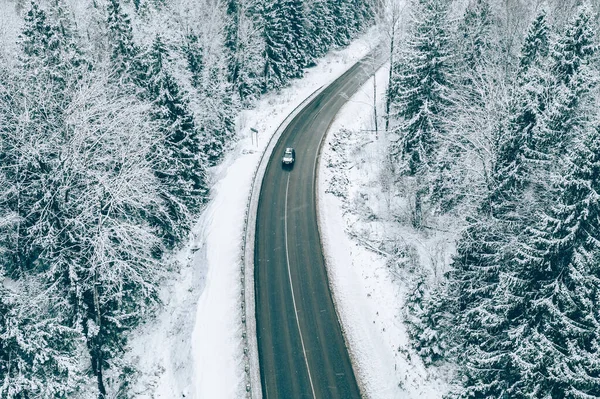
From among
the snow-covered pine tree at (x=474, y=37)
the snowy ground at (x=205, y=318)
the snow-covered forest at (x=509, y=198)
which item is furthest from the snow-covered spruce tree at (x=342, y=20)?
the snowy ground at (x=205, y=318)

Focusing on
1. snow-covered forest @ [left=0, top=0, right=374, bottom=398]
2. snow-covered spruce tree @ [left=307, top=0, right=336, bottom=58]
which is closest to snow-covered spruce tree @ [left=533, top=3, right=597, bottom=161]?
snow-covered forest @ [left=0, top=0, right=374, bottom=398]

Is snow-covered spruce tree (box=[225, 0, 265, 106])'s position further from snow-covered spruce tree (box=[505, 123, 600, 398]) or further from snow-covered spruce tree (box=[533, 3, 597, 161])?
snow-covered spruce tree (box=[505, 123, 600, 398])

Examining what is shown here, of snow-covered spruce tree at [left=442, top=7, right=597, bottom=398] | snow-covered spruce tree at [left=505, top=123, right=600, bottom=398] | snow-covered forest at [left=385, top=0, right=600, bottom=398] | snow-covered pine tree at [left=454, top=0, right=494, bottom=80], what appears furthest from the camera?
snow-covered pine tree at [left=454, top=0, right=494, bottom=80]

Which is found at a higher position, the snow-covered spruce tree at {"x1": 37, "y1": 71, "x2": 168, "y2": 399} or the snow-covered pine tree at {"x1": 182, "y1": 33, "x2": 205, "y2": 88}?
the snow-covered pine tree at {"x1": 182, "y1": 33, "x2": 205, "y2": 88}

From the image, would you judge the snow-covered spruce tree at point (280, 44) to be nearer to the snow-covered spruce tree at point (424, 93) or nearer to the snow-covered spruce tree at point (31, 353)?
the snow-covered spruce tree at point (424, 93)

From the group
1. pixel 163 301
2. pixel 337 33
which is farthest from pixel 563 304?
pixel 337 33

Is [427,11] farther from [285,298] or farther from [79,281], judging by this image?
[79,281]
